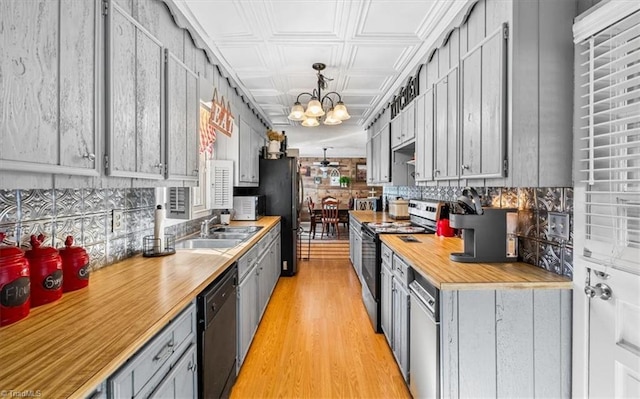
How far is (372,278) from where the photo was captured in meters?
3.28

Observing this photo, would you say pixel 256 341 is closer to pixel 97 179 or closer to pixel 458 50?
Answer: pixel 97 179

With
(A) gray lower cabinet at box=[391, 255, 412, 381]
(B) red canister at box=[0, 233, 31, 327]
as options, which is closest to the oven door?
(A) gray lower cabinet at box=[391, 255, 412, 381]

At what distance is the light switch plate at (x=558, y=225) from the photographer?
5.59 feet

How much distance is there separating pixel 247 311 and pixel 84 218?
1.36m

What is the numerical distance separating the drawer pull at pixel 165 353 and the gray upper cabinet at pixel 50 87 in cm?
70

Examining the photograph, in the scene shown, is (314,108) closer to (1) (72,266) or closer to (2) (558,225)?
(2) (558,225)

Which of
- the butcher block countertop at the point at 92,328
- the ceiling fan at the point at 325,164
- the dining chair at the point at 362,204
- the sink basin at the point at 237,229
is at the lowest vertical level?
the butcher block countertop at the point at 92,328

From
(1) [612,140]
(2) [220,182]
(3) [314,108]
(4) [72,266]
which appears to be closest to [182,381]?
(4) [72,266]

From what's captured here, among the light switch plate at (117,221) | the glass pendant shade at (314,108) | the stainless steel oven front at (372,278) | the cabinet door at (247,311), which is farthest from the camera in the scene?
the glass pendant shade at (314,108)

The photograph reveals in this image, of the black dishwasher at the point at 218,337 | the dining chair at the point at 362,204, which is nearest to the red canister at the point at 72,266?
the black dishwasher at the point at 218,337

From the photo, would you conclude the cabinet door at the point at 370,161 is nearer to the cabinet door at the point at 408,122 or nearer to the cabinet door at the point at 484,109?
the cabinet door at the point at 408,122

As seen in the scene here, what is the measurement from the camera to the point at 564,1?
163cm

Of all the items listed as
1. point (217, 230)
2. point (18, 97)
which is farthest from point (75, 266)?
point (217, 230)

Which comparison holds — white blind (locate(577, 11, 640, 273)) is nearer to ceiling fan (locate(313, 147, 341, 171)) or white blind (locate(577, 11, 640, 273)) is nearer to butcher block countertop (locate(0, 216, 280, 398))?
butcher block countertop (locate(0, 216, 280, 398))
